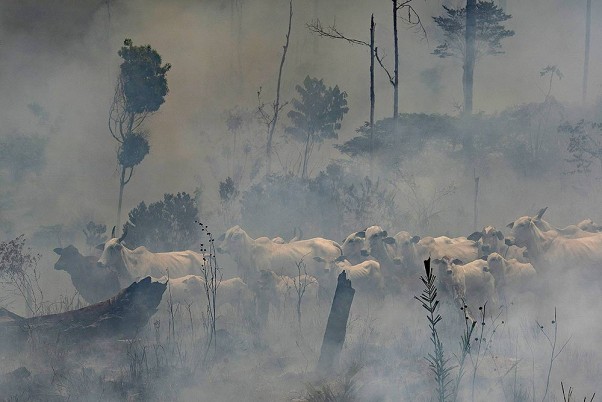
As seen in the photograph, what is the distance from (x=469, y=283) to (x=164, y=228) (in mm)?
10486

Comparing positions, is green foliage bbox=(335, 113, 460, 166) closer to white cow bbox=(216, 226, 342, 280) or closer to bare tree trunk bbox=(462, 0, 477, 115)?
bare tree trunk bbox=(462, 0, 477, 115)

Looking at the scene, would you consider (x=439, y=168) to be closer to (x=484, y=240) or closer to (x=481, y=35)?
(x=481, y=35)

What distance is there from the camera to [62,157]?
33.9m

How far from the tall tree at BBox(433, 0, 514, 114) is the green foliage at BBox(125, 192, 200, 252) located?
599 inches

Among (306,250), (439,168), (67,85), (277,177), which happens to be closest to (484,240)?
(306,250)

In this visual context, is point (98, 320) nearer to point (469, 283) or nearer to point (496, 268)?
point (469, 283)

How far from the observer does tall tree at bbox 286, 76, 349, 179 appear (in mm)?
34281

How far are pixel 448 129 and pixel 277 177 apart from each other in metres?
8.43

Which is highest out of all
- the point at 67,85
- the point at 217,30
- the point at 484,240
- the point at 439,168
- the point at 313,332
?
the point at 217,30

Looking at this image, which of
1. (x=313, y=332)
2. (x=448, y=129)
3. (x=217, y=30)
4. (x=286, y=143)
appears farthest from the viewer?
(x=217, y=30)

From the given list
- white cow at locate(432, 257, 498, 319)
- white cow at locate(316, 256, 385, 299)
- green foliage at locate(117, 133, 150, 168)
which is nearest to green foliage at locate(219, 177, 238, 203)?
green foliage at locate(117, 133, 150, 168)

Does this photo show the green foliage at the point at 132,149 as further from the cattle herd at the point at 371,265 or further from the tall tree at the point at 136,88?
the cattle herd at the point at 371,265

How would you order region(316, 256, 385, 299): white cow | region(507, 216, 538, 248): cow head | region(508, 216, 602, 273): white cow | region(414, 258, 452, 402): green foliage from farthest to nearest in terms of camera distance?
region(507, 216, 538, 248): cow head, region(316, 256, 385, 299): white cow, region(508, 216, 602, 273): white cow, region(414, 258, 452, 402): green foliage

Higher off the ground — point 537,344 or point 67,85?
point 67,85
